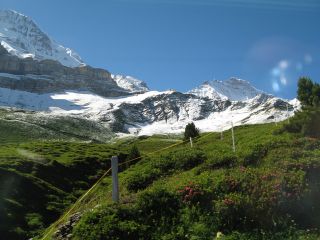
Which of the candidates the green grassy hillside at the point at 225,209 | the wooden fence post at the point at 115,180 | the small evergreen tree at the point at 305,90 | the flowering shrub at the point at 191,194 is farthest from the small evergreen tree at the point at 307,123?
the wooden fence post at the point at 115,180

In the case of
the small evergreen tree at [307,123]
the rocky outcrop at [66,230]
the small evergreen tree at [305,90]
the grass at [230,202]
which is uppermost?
the small evergreen tree at [305,90]

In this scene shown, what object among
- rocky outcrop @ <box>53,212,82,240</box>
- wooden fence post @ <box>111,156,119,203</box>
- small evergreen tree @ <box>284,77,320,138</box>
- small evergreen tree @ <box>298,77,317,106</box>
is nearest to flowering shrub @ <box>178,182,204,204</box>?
wooden fence post @ <box>111,156,119,203</box>

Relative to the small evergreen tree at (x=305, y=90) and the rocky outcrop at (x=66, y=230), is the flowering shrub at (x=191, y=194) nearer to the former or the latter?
the rocky outcrop at (x=66, y=230)

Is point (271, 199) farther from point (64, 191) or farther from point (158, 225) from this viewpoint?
point (64, 191)

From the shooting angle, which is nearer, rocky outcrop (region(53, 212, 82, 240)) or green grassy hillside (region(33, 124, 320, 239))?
green grassy hillside (region(33, 124, 320, 239))

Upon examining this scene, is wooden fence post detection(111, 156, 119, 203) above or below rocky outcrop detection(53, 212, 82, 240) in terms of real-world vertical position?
above

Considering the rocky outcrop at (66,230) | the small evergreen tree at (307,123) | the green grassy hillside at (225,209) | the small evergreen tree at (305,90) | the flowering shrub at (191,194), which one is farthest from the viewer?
the small evergreen tree at (305,90)

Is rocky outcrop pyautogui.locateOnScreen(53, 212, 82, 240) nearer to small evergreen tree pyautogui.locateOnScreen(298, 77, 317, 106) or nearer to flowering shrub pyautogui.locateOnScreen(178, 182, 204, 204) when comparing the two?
flowering shrub pyautogui.locateOnScreen(178, 182, 204, 204)

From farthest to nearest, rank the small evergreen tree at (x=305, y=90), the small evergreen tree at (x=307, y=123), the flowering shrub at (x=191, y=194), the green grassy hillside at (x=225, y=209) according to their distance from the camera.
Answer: the small evergreen tree at (x=305, y=90) < the small evergreen tree at (x=307, y=123) < the flowering shrub at (x=191, y=194) < the green grassy hillside at (x=225, y=209)

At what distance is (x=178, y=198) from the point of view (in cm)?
1812

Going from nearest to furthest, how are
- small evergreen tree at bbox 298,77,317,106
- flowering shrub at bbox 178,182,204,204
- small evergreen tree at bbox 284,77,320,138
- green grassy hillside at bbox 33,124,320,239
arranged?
green grassy hillside at bbox 33,124,320,239 < flowering shrub at bbox 178,182,204,204 < small evergreen tree at bbox 284,77,320,138 < small evergreen tree at bbox 298,77,317,106

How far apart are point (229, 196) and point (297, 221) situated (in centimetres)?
265

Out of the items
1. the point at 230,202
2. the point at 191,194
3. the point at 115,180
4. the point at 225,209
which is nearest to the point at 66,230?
the point at 115,180

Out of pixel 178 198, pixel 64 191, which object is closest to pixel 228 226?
pixel 178 198
